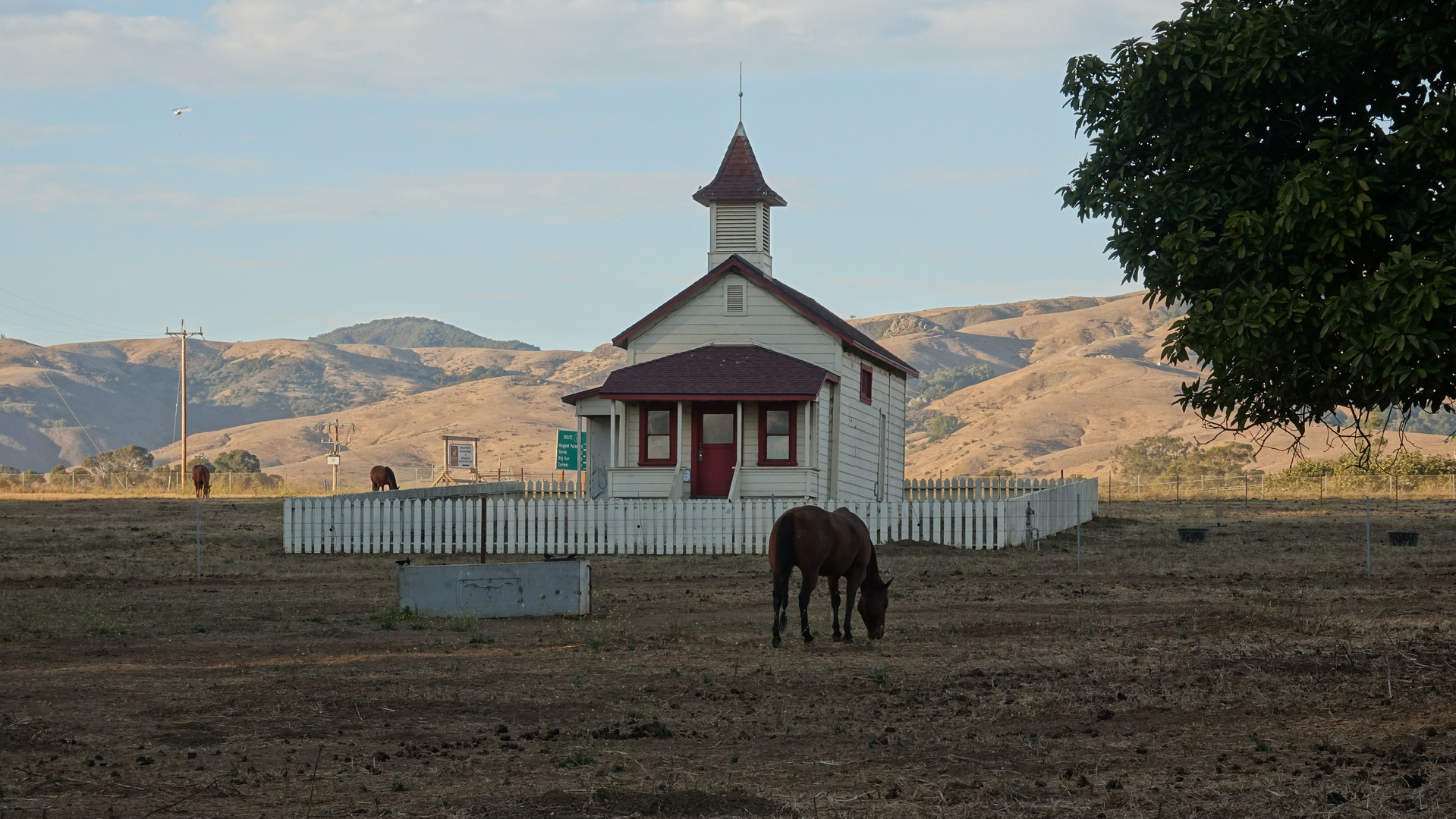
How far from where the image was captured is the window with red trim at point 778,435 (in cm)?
3266

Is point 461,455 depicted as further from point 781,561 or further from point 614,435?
point 781,561

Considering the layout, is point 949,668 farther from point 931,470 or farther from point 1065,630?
point 931,470

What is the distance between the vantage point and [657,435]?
110 feet

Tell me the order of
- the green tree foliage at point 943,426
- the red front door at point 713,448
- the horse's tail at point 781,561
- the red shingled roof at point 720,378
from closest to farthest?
the horse's tail at point 781,561
the red shingled roof at point 720,378
the red front door at point 713,448
the green tree foliage at point 943,426

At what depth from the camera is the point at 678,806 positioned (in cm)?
747

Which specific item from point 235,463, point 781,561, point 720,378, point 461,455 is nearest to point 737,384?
point 720,378

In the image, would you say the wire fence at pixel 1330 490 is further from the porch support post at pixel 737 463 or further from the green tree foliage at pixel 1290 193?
the green tree foliage at pixel 1290 193

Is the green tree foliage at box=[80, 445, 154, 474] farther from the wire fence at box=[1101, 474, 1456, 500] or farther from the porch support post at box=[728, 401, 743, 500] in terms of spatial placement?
the porch support post at box=[728, 401, 743, 500]

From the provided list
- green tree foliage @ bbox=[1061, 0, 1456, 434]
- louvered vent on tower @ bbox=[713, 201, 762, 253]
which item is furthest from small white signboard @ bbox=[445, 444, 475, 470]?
green tree foliage @ bbox=[1061, 0, 1456, 434]

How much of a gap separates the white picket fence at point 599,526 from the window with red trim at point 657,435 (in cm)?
570

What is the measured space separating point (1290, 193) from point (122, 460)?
380 ft

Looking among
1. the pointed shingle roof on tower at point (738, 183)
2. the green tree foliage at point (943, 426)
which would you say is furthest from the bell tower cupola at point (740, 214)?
the green tree foliage at point (943, 426)

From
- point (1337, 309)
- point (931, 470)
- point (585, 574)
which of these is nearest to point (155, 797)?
point (1337, 309)

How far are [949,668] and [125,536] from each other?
23683 mm
